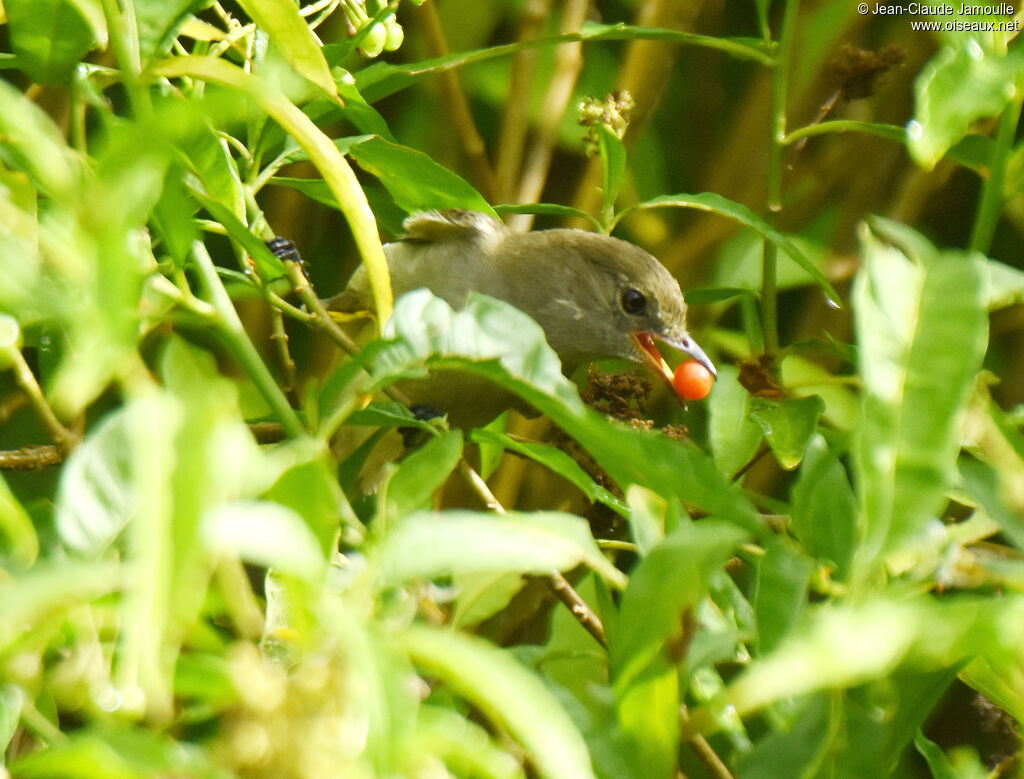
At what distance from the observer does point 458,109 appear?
3225mm

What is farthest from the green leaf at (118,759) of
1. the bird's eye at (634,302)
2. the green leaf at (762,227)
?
the bird's eye at (634,302)

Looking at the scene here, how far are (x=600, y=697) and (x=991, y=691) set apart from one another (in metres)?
0.36

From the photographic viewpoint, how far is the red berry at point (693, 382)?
7.98 ft

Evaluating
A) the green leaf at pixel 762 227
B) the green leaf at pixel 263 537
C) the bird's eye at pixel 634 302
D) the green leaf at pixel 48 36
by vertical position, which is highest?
the green leaf at pixel 48 36

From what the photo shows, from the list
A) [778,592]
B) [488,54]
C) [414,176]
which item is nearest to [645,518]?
[778,592]

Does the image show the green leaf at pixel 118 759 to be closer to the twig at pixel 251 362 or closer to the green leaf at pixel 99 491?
the green leaf at pixel 99 491

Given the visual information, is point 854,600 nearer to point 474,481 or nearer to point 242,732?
point 242,732

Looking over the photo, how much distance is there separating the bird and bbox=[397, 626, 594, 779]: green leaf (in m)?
2.16

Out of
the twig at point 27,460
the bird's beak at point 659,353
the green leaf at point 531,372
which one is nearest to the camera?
the green leaf at point 531,372

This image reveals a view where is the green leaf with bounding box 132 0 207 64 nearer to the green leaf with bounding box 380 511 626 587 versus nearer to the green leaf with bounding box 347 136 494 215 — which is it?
the green leaf with bounding box 347 136 494 215

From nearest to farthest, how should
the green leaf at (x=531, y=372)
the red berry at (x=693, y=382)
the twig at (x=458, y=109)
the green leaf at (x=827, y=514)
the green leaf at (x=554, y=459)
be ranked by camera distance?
the green leaf at (x=531, y=372) → the green leaf at (x=827, y=514) → the green leaf at (x=554, y=459) → the red berry at (x=693, y=382) → the twig at (x=458, y=109)

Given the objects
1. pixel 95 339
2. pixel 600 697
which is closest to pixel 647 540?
pixel 600 697

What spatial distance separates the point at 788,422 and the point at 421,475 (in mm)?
918

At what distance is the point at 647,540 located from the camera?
41.1 inches
